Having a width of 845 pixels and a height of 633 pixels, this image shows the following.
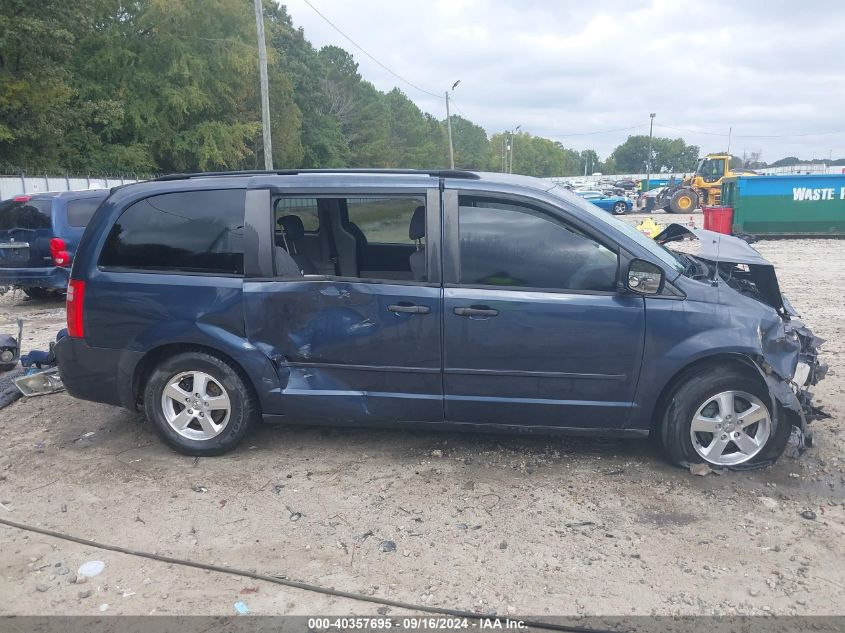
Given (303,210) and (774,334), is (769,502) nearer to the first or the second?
(774,334)

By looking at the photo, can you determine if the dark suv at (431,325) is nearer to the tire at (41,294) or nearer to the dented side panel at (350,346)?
the dented side panel at (350,346)

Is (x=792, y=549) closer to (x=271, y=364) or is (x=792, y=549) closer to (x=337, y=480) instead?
(x=337, y=480)

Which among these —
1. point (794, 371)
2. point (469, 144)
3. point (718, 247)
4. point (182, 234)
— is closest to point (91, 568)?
point (182, 234)

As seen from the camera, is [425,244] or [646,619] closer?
[646,619]

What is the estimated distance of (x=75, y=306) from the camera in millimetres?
4535

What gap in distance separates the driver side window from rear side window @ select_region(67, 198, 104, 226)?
7315 mm

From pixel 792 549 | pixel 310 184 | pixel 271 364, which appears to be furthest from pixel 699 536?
pixel 310 184

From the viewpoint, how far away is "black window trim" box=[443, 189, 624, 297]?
4141 mm

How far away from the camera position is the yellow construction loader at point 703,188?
3397 centimetres

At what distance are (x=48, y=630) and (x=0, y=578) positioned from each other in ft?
1.96

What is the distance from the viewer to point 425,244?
429 cm

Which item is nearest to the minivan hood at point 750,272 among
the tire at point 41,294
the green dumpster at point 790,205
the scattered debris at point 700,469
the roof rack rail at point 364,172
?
the scattered debris at point 700,469

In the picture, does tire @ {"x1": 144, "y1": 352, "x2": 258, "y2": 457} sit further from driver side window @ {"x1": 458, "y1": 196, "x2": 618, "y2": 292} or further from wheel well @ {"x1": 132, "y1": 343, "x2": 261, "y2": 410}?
driver side window @ {"x1": 458, "y1": 196, "x2": 618, "y2": 292}

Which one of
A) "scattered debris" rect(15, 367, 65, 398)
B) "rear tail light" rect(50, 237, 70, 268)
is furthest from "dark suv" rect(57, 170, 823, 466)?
"rear tail light" rect(50, 237, 70, 268)
